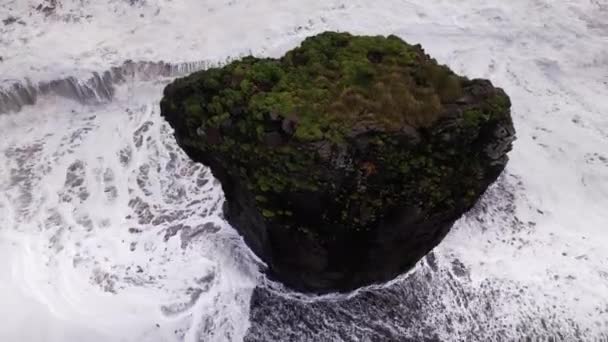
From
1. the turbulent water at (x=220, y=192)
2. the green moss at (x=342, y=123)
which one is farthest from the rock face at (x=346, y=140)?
the turbulent water at (x=220, y=192)

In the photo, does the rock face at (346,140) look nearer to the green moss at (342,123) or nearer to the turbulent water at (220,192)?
the green moss at (342,123)

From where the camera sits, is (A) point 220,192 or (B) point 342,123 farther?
(A) point 220,192

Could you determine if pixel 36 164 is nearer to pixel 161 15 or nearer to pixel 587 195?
pixel 161 15

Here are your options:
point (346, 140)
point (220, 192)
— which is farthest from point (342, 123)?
point (220, 192)

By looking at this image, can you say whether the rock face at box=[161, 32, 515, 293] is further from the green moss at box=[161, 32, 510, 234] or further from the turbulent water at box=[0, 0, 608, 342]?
the turbulent water at box=[0, 0, 608, 342]

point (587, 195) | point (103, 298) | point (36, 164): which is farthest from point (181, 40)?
point (587, 195)

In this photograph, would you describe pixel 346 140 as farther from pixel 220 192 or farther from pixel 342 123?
pixel 220 192
